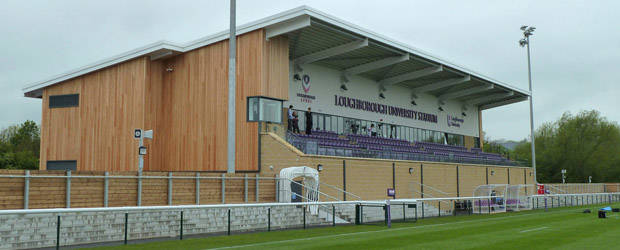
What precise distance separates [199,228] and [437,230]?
7379 millimetres

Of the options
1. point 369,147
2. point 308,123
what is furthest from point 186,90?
point 369,147

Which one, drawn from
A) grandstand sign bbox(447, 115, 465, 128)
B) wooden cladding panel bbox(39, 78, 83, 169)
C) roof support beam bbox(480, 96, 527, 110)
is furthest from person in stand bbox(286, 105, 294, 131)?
roof support beam bbox(480, 96, 527, 110)

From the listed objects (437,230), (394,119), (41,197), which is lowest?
(437,230)

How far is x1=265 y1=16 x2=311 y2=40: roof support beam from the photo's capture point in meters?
26.4

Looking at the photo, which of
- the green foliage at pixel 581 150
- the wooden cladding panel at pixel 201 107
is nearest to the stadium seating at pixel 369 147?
the wooden cladding panel at pixel 201 107

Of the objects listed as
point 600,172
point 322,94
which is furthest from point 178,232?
point 600,172

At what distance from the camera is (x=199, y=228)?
17.0 meters

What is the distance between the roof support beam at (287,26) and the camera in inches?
1038

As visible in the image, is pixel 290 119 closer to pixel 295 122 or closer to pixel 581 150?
pixel 295 122

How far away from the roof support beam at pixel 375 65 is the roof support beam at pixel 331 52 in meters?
4.38

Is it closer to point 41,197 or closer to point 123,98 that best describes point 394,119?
point 123,98

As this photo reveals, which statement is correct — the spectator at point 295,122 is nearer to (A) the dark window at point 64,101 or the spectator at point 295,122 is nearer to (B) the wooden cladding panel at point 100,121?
(B) the wooden cladding panel at point 100,121

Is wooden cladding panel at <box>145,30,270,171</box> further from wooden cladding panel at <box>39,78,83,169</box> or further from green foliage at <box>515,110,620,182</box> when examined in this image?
green foliage at <box>515,110,620,182</box>

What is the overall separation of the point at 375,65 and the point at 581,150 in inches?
1746
